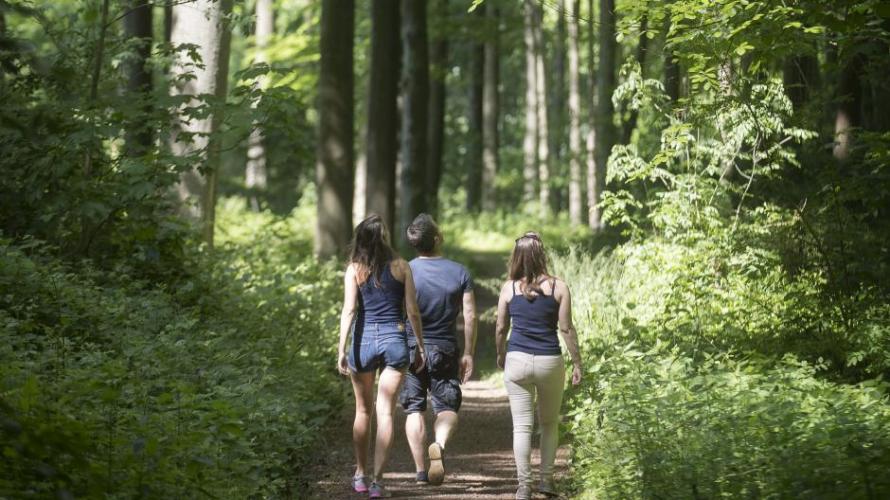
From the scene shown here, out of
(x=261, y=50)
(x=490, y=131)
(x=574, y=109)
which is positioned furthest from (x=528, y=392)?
(x=490, y=131)

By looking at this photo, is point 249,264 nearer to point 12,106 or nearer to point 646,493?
point 12,106

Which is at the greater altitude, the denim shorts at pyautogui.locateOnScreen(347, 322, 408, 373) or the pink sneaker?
the denim shorts at pyautogui.locateOnScreen(347, 322, 408, 373)

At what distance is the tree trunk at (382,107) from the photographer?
66.7ft

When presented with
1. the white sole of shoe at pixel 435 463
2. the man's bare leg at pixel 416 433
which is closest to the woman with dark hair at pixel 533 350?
the white sole of shoe at pixel 435 463

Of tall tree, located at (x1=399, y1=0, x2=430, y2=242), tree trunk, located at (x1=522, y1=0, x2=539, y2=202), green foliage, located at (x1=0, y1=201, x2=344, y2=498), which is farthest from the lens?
tree trunk, located at (x1=522, y1=0, x2=539, y2=202)

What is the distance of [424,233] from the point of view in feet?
28.9

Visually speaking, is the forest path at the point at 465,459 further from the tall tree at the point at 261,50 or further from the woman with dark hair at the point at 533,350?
the tall tree at the point at 261,50

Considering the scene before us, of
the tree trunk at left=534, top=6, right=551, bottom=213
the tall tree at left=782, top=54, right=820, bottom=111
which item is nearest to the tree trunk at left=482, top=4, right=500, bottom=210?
the tree trunk at left=534, top=6, right=551, bottom=213

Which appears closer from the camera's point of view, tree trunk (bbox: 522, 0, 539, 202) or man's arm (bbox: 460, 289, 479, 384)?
man's arm (bbox: 460, 289, 479, 384)

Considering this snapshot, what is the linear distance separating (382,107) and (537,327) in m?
12.9

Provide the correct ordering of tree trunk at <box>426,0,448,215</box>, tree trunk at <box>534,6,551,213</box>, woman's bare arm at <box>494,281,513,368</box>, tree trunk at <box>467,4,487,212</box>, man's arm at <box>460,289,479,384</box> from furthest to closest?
tree trunk at <box>467,4,487,212</box>
tree trunk at <box>534,6,551,213</box>
tree trunk at <box>426,0,448,215</box>
man's arm at <box>460,289,479,384</box>
woman's bare arm at <box>494,281,513,368</box>

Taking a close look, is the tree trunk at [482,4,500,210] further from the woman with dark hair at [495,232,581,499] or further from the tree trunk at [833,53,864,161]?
the woman with dark hair at [495,232,581,499]

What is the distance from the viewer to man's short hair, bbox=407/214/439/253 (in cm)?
880

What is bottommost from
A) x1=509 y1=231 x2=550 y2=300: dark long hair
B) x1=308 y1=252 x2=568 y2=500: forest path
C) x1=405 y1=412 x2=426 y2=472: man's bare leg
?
x1=308 y1=252 x2=568 y2=500: forest path
